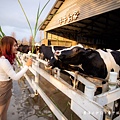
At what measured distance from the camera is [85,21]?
305 inches

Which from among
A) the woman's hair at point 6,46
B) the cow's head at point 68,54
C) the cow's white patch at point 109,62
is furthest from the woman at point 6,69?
the cow's white patch at point 109,62

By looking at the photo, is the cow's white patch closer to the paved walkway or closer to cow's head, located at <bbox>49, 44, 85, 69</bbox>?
cow's head, located at <bbox>49, 44, 85, 69</bbox>

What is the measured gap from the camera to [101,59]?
215 centimetres

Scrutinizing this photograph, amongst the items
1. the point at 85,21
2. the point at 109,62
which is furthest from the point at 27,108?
the point at 85,21

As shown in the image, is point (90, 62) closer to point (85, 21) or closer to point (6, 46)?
point (6, 46)

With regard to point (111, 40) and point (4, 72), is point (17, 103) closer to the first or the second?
point (4, 72)

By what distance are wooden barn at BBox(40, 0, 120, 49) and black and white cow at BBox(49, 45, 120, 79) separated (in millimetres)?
1229

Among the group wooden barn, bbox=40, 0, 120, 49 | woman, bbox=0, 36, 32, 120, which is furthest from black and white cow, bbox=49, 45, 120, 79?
wooden barn, bbox=40, 0, 120, 49

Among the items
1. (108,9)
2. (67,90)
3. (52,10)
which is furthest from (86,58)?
(52,10)

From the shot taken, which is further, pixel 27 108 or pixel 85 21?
pixel 85 21

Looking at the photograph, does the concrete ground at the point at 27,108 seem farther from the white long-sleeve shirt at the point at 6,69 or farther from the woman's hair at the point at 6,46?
the woman's hair at the point at 6,46

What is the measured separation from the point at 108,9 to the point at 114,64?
2909mm

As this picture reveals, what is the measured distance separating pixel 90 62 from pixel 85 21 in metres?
6.10

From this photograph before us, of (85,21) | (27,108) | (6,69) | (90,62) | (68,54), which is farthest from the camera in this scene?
(85,21)
